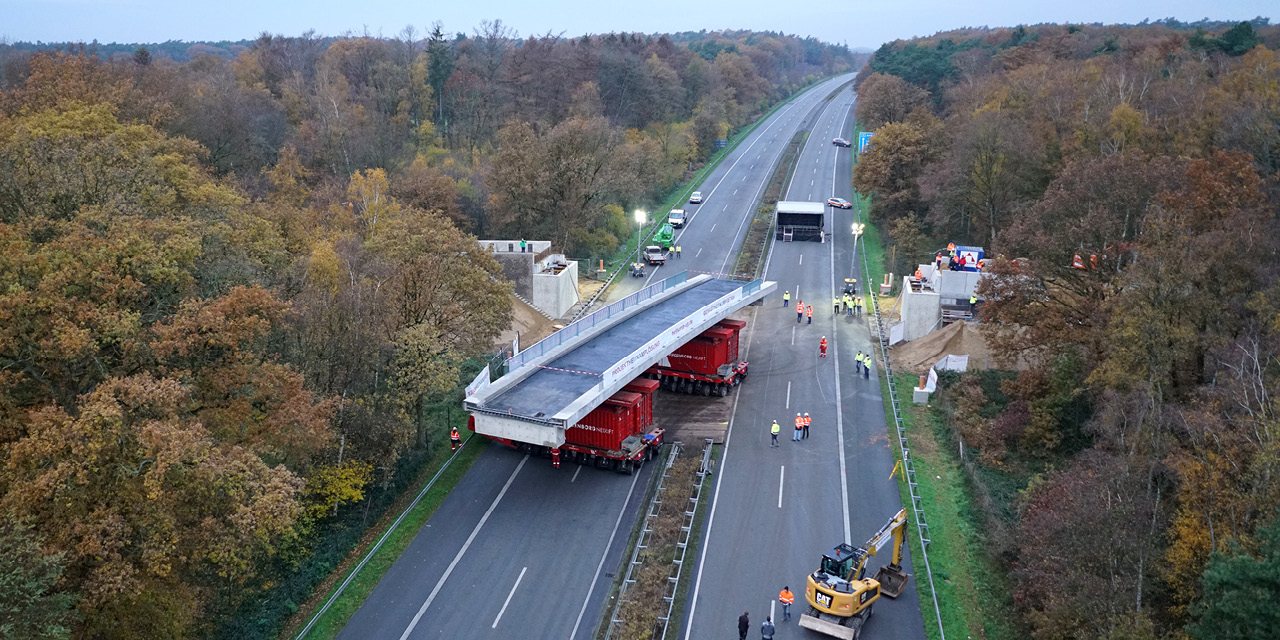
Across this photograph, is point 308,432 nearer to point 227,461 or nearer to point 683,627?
point 227,461

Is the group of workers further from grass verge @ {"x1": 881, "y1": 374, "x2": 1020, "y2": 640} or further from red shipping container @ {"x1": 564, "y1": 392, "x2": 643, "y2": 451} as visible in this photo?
red shipping container @ {"x1": 564, "y1": 392, "x2": 643, "y2": 451}

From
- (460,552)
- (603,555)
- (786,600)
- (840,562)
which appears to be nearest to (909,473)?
(840,562)

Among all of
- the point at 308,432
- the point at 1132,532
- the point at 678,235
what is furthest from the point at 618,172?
the point at 1132,532

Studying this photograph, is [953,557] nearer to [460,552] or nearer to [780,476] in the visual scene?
[780,476]

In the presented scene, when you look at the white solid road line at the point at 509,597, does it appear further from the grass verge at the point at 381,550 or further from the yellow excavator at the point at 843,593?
the yellow excavator at the point at 843,593

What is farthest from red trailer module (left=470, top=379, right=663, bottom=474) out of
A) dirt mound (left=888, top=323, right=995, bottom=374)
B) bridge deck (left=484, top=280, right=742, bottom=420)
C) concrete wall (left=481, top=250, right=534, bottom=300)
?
concrete wall (left=481, top=250, right=534, bottom=300)

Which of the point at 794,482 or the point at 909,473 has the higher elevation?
the point at 909,473

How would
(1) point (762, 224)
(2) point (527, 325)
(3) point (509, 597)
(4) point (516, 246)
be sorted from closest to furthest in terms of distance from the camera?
1. (3) point (509, 597)
2. (2) point (527, 325)
3. (4) point (516, 246)
4. (1) point (762, 224)

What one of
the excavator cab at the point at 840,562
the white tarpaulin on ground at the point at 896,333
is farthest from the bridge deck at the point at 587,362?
the excavator cab at the point at 840,562
